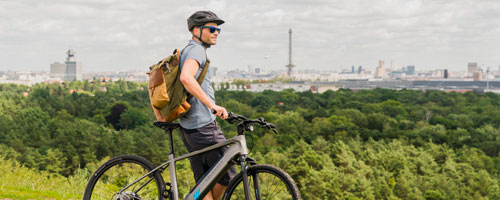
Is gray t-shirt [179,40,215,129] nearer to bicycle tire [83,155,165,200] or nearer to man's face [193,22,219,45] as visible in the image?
man's face [193,22,219,45]

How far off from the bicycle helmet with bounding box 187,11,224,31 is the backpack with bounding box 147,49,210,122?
0.25 m

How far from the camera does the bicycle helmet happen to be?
3.96m

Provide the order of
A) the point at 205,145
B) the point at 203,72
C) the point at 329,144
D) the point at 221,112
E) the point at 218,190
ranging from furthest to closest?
1. the point at 329,144
2. the point at 218,190
3. the point at 205,145
4. the point at 203,72
5. the point at 221,112

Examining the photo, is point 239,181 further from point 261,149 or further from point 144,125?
point 144,125

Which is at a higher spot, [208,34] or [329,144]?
[208,34]

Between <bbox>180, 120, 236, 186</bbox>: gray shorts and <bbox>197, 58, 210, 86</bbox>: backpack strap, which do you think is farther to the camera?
<bbox>180, 120, 236, 186</bbox>: gray shorts

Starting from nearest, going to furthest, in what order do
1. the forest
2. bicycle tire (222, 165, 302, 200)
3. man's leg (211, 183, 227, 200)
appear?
bicycle tire (222, 165, 302, 200) < man's leg (211, 183, 227, 200) < the forest

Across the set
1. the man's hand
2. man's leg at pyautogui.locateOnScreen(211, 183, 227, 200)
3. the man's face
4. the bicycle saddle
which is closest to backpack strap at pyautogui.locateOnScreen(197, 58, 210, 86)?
the man's face

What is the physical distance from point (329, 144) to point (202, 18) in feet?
169

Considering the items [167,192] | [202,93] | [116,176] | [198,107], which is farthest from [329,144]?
[202,93]

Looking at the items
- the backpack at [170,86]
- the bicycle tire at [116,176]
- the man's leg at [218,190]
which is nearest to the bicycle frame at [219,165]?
the man's leg at [218,190]

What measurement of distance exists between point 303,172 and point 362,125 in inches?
1136

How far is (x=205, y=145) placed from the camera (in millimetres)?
4082

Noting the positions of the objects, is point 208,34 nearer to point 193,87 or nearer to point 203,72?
point 203,72
